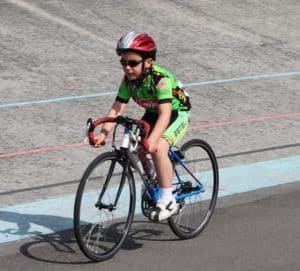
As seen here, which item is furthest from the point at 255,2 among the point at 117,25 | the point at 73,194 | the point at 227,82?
the point at 73,194

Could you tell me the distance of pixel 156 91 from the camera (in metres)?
6.86

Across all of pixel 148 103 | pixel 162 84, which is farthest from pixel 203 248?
pixel 162 84

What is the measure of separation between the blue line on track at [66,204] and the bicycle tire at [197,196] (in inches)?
23.4

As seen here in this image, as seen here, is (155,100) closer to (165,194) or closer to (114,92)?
(165,194)

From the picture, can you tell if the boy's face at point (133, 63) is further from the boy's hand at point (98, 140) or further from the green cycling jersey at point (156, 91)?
the boy's hand at point (98, 140)

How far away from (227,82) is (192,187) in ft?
18.8

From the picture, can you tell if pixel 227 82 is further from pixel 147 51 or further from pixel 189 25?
pixel 147 51

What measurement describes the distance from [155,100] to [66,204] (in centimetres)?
183

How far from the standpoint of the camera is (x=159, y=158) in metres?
6.92

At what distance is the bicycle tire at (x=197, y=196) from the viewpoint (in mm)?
7523

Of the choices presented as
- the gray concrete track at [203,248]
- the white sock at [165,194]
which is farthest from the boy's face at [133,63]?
the gray concrete track at [203,248]

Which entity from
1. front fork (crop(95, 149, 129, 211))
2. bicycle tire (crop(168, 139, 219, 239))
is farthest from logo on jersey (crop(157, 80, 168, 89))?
bicycle tire (crop(168, 139, 219, 239))

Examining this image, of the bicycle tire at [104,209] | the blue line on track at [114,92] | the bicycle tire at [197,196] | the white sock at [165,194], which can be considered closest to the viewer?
the bicycle tire at [104,209]

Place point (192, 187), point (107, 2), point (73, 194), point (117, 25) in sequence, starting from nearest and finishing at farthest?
point (192, 187) < point (73, 194) < point (117, 25) < point (107, 2)
